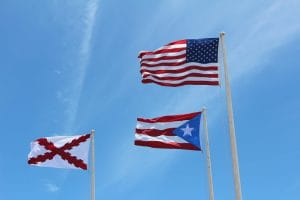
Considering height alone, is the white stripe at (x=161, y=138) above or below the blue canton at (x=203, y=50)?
below

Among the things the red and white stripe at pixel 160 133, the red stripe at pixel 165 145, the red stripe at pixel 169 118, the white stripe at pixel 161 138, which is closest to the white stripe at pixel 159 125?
the red and white stripe at pixel 160 133

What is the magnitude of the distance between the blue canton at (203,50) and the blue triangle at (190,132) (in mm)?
3647

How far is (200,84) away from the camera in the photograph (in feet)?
73.9

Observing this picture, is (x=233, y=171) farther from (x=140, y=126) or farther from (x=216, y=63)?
(x=140, y=126)

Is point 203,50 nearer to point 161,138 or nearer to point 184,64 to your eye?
point 184,64

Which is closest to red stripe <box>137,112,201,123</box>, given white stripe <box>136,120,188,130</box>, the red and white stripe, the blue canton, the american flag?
the red and white stripe

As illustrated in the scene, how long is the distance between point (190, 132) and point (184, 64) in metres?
3.60

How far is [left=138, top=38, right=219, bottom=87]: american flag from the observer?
22.7 metres

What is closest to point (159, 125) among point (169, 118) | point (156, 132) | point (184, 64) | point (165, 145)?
point (156, 132)

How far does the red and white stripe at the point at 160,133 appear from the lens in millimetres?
25094

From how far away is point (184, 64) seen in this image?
2309 centimetres

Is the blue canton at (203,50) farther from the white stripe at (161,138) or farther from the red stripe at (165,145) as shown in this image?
the red stripe at (165,145)

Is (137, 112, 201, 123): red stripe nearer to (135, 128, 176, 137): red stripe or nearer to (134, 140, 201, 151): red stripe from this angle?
(135, 128, 176, 137): red stripe

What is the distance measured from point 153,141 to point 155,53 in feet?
12.2
